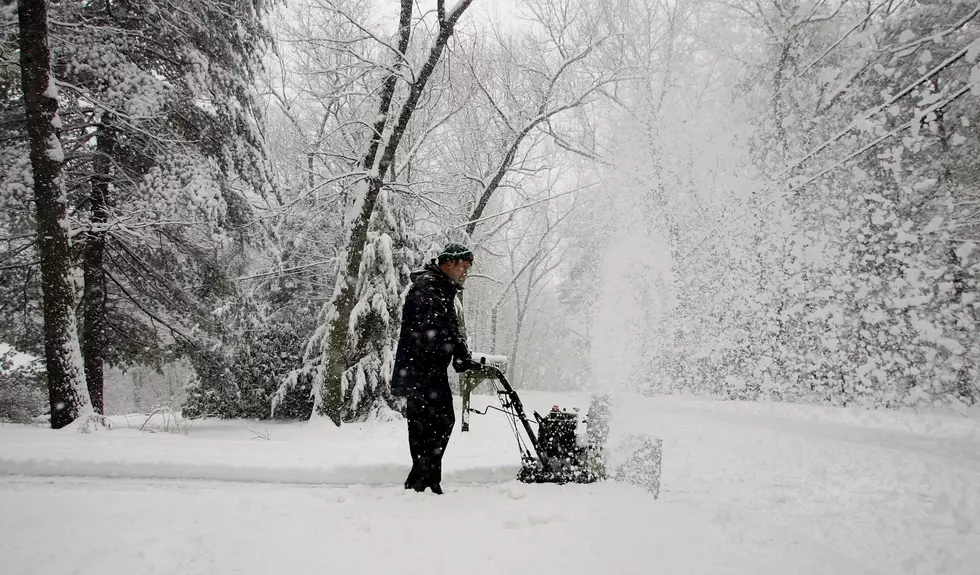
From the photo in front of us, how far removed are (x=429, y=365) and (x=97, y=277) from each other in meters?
7.79

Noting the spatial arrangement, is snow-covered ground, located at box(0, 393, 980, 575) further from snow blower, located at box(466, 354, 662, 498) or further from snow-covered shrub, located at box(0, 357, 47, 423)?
snow-covered shrub, located at box(0, 357, 47, 423)

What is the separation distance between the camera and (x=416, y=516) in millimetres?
3307

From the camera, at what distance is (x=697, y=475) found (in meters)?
6.14

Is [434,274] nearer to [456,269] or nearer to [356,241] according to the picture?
[456,269]

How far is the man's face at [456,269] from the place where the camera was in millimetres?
Result: 4027

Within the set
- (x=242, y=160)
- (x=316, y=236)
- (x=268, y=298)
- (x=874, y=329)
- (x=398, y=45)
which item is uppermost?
(x=398, y=45)

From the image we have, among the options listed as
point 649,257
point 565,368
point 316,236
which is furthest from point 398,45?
point 565,368

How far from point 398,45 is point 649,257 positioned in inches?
416

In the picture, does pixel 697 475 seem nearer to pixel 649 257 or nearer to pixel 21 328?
pixel 649 257

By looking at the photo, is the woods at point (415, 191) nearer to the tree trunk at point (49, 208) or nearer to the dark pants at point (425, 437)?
the tree trunk at point (49, 208)

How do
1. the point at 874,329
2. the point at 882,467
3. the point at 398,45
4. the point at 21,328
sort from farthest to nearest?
the point at 874,329
the point at 21,328
the point at 398,45
the point at 882,467

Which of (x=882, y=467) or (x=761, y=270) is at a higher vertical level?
(x=761, y=270)

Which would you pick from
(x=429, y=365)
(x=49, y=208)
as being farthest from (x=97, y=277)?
(x=429, y=365)

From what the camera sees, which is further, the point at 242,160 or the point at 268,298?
the point at 268,298
